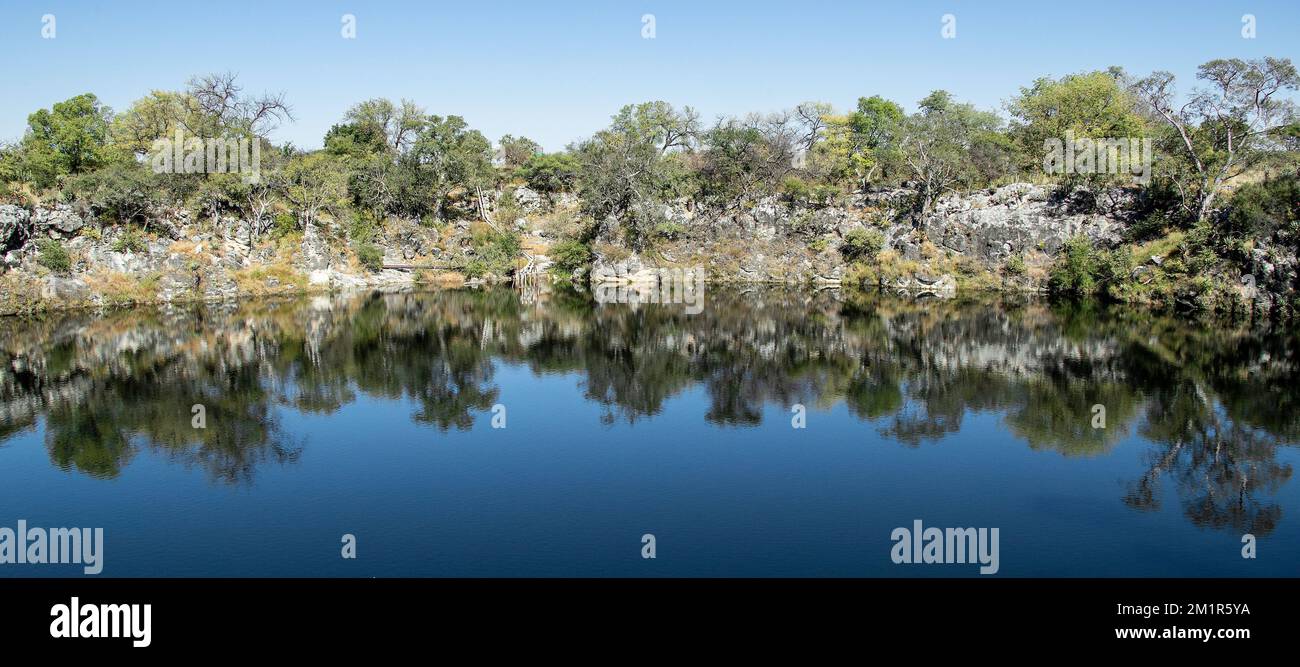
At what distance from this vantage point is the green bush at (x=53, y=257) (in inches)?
1939

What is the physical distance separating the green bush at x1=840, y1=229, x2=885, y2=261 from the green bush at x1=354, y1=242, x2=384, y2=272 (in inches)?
1486

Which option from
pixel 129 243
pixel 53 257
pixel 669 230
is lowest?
pixel 53 257

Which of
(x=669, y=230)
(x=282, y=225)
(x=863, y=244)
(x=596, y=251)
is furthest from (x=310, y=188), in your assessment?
(x=863, y=244)

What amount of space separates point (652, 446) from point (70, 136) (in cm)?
5928

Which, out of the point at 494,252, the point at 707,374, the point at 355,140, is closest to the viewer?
the point at 707,374

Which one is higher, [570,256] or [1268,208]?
[1268,208]

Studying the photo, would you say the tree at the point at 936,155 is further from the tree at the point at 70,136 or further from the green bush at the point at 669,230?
the tree at the point at 70,136

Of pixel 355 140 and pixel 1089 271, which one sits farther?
pixel 355 140

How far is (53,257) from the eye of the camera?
49281 mm

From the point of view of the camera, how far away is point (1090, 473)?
2130cm

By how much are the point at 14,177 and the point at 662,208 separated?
46.5 m

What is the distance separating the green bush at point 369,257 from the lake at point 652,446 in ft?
67.0

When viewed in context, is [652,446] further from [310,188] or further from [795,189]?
[310,188]

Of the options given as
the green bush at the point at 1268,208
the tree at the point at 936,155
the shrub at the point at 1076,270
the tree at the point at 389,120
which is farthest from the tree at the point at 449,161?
the green bush at the point at 1268,208
